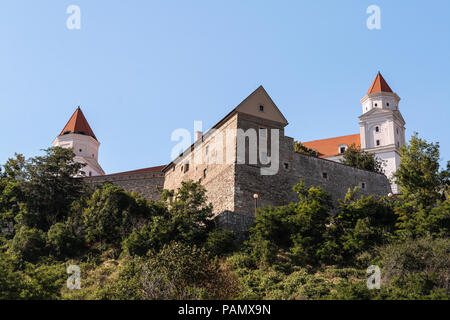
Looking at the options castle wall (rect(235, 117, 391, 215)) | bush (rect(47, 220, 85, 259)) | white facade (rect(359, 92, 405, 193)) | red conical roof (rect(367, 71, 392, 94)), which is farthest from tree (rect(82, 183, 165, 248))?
red conical roof (rect(367, 71, 392, 94))

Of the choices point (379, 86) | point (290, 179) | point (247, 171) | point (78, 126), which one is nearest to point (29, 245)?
point (247, 171)

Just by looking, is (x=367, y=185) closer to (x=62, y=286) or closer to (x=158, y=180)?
(x=158, y=180)

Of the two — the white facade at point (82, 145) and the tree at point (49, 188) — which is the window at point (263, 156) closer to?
the tree at point (49, 188)

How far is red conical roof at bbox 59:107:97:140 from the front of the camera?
65562mm

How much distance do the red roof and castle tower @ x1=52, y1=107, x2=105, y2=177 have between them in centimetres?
2419

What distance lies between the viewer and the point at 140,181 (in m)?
47.3

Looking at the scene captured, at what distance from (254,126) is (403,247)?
13.6 metres

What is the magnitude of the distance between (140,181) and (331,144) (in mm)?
29607

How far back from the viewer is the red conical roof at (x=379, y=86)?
71.9m

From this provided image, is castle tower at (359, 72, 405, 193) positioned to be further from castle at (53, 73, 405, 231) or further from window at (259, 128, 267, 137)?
window at (259, 128, 267, 137)

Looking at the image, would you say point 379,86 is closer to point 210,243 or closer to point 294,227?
point 294,227

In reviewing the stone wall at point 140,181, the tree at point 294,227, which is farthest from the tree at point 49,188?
the tree at point 294,227
